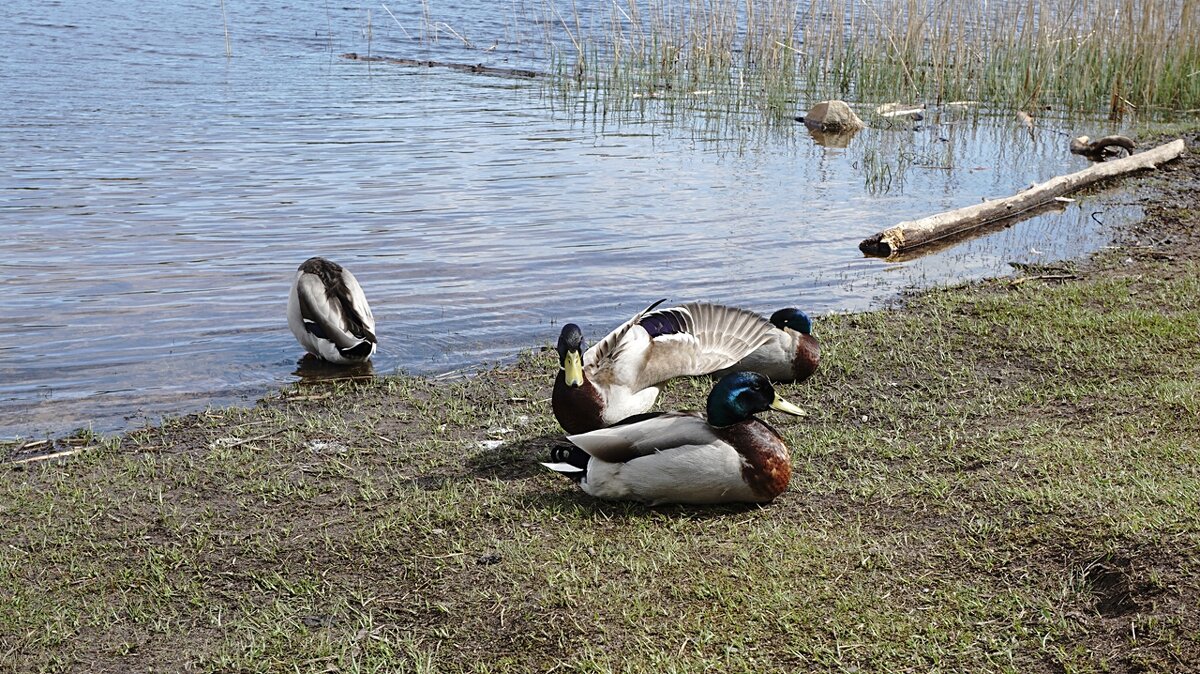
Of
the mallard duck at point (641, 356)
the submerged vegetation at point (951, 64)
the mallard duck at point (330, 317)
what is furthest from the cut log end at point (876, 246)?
the submerged vegetation at point (951, 64)

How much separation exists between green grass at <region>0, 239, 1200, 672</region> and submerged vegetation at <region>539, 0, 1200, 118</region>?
10275 millimetres

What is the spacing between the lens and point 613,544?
3.98 meters

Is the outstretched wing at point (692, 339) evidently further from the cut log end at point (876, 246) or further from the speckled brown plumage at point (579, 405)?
the cut log end at point (876, 246)

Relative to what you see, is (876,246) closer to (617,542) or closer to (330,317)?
(330,317)

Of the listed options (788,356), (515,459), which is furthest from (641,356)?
(788,356)

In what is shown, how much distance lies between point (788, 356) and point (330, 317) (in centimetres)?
259

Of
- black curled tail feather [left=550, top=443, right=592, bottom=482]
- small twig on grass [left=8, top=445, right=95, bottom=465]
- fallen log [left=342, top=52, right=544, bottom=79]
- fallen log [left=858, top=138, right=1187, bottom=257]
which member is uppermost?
fallen log [left=342, top=52, right=544, bottom=79]

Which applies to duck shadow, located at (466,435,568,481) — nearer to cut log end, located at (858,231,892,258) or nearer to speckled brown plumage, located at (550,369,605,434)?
speckled brown plumage, located at (550,369,605,434)

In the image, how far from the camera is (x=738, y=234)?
9.70 meters

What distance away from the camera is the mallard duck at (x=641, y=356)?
189 inches

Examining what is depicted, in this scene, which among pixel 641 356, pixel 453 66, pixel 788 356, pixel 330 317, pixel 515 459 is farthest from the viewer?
pixel 453 66

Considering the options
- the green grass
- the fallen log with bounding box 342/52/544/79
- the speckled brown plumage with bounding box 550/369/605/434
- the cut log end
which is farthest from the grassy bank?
the fallen log with bounding box 342/52/544/79

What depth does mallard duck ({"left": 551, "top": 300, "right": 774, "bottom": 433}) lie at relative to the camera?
4812 mm

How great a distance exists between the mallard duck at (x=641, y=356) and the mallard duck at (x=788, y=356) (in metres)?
0.10
